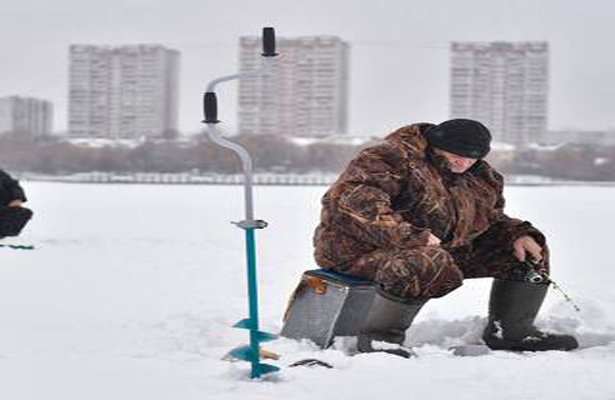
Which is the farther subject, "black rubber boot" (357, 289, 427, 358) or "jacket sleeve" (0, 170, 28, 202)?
"jacket sleeve" (0, 170, 28, 202)

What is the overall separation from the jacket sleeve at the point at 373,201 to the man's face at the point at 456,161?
23 centimetres

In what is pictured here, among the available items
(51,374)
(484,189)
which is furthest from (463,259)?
(51,374)

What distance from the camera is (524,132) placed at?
110500 millimetres

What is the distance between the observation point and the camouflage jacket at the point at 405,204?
310 cm

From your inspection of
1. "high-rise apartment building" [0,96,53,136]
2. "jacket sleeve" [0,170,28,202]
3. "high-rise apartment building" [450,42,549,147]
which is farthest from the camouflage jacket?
"high-rise apartment building" [0,96,53,136]

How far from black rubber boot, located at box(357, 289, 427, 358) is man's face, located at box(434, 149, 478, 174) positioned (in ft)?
2.08

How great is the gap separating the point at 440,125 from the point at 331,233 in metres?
0.64

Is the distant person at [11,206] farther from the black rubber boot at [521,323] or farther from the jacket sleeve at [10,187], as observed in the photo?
the black rubber boot at [521,323]

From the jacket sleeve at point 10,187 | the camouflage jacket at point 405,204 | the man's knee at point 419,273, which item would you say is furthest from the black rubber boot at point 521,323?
the jacket sleeve at point 10,187

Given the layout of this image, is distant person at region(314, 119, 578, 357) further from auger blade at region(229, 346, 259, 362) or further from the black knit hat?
auger blade at region(229, 346, 259, 362)

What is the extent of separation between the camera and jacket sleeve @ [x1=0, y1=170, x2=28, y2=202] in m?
7.91

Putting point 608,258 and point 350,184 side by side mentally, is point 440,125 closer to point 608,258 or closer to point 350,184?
point 350,184

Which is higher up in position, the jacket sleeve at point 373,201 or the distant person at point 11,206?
the jacket sleeve at point 373,201

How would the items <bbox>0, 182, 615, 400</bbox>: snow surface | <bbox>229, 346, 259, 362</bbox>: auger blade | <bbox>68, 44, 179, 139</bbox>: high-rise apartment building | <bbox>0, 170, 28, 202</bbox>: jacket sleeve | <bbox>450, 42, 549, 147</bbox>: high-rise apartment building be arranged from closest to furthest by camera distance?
1. <bbox>0, 182, 615, 400</bbox>: snow surface
2. <bbox>229, 346, 259, 362</bbox>: auger blade
3. <bbox>0, 170, 28, 202</bbox>: jacket sleeve
4. <bbox>450, 42, 549, 147</bbox>: high-rise apartment building
5. <bbox>68, 44, 179, 139</bbox>: high-rise apartment building
